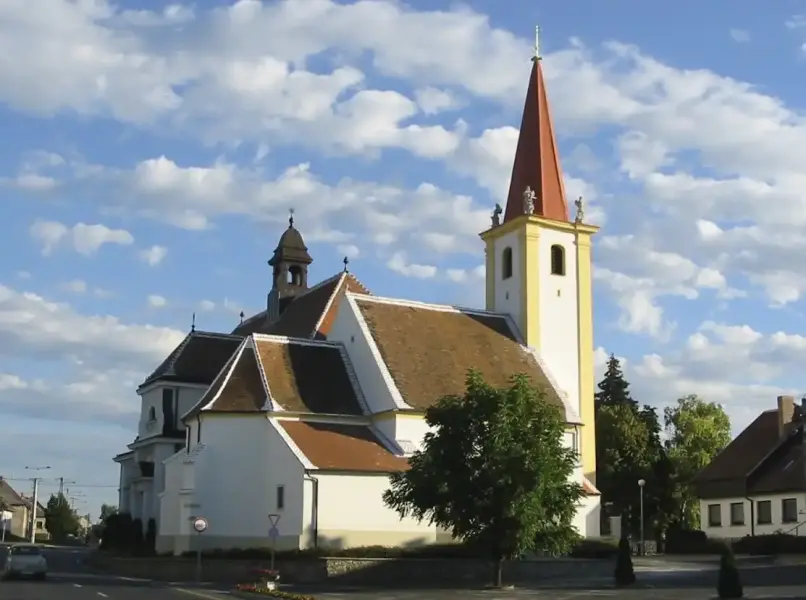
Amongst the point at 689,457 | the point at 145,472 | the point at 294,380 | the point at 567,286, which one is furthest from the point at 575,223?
the point at 689,457

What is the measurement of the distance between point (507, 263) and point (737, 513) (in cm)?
2046

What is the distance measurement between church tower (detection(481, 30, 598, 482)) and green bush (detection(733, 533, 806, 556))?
9.06m

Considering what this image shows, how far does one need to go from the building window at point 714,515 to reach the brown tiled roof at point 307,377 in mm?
26422

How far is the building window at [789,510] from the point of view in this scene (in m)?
56.0

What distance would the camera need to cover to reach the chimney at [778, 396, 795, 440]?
61.3 m

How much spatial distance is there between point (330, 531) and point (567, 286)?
19.1 metres

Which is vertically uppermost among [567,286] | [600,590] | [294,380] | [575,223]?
[575,223]

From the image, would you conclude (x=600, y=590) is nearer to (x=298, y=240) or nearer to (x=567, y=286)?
(x=567, y=286)

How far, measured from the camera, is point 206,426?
1784 inches

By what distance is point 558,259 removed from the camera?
5397 cm

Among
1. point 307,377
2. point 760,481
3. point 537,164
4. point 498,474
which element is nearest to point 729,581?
point 498,474

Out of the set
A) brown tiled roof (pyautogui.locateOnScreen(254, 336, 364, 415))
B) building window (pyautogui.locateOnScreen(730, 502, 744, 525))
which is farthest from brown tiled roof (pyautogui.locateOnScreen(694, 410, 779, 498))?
brown tiled roof (pyautogui.locateOnScreen(254, 336, 364, 415))

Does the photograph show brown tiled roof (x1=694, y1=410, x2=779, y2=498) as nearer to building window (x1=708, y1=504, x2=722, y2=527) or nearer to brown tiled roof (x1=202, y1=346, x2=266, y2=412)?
building window (x1=708, y1=504, x2=722, y2=527)

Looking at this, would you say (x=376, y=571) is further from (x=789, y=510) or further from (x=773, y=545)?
(x=789, y=510)
